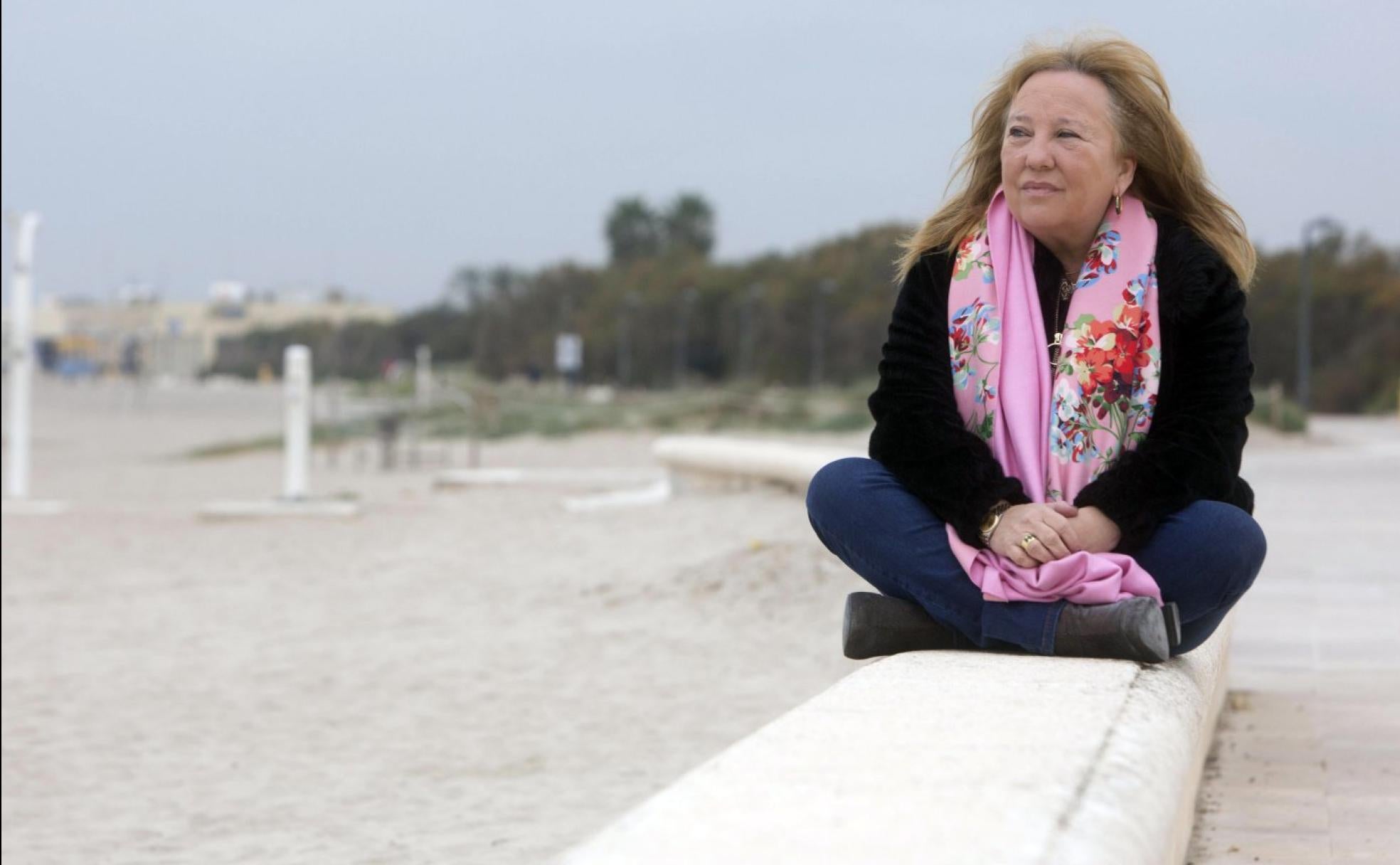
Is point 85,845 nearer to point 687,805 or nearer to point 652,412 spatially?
point 687,805

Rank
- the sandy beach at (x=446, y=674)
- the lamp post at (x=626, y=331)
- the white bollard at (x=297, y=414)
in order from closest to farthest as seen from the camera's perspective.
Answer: the sandy beach at (x=446, y=674) < the white bollard at (x=297, y=414) < the lamp post at (x=626, y=331)

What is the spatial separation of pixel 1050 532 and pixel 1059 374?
320mm

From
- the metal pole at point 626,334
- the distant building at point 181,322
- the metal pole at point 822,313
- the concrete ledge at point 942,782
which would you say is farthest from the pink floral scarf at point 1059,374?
the distant building at point 181,322

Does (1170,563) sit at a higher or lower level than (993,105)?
lower

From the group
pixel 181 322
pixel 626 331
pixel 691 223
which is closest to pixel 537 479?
pixel 626 331

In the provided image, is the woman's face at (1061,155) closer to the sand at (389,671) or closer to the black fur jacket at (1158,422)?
the black fur jacket at (1158,422)

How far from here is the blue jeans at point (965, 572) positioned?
3088 mm

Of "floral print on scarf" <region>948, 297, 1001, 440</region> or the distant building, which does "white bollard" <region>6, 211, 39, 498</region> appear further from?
the distant building

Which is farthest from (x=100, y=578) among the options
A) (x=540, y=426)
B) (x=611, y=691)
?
(x=540, y=426)

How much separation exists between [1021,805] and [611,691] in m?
5.04

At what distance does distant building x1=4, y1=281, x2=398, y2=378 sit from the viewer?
130m

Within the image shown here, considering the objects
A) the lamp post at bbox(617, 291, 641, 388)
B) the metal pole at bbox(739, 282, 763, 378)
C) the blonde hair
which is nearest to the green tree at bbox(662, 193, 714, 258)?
the lamp post at bbox(617, 291, 641, 388)

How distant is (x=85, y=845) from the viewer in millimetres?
4816

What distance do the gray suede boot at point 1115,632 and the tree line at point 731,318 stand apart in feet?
131
